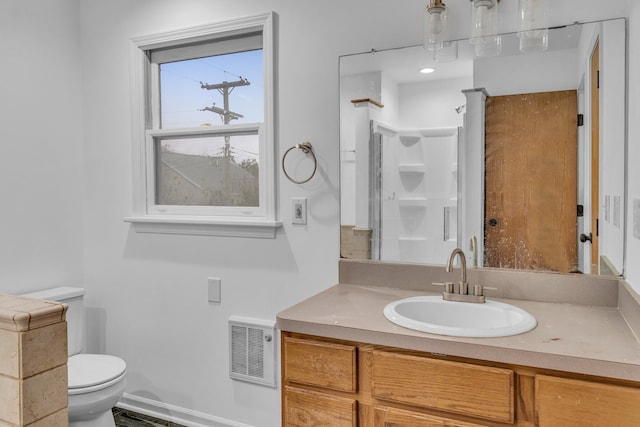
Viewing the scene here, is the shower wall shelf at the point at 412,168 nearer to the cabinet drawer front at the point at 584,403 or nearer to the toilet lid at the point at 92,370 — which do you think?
the cabinet drawer front at the point at 584,403

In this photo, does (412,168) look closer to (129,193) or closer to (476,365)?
(476,365)

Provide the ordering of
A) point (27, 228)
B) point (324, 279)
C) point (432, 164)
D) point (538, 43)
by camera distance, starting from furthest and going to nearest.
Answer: point (27, 228) → point (324, 279) → point (432, 164) → point (538, 43)

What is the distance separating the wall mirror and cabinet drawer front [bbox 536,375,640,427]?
630 mm

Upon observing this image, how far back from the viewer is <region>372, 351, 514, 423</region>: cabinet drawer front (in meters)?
1.26

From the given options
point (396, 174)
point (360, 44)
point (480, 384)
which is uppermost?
point (360, 44)

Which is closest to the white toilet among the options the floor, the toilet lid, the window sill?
the toilet lid

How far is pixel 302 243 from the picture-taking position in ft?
7.19

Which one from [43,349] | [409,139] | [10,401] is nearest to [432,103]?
[409,139]

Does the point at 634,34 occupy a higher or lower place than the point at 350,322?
higher

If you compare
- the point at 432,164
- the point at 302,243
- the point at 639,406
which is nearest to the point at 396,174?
the point at 432,164

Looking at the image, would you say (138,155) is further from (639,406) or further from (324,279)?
(639,406)

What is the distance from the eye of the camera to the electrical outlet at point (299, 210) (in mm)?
2174

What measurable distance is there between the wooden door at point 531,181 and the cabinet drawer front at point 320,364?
0.74 meters

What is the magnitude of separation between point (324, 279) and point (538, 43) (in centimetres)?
127
